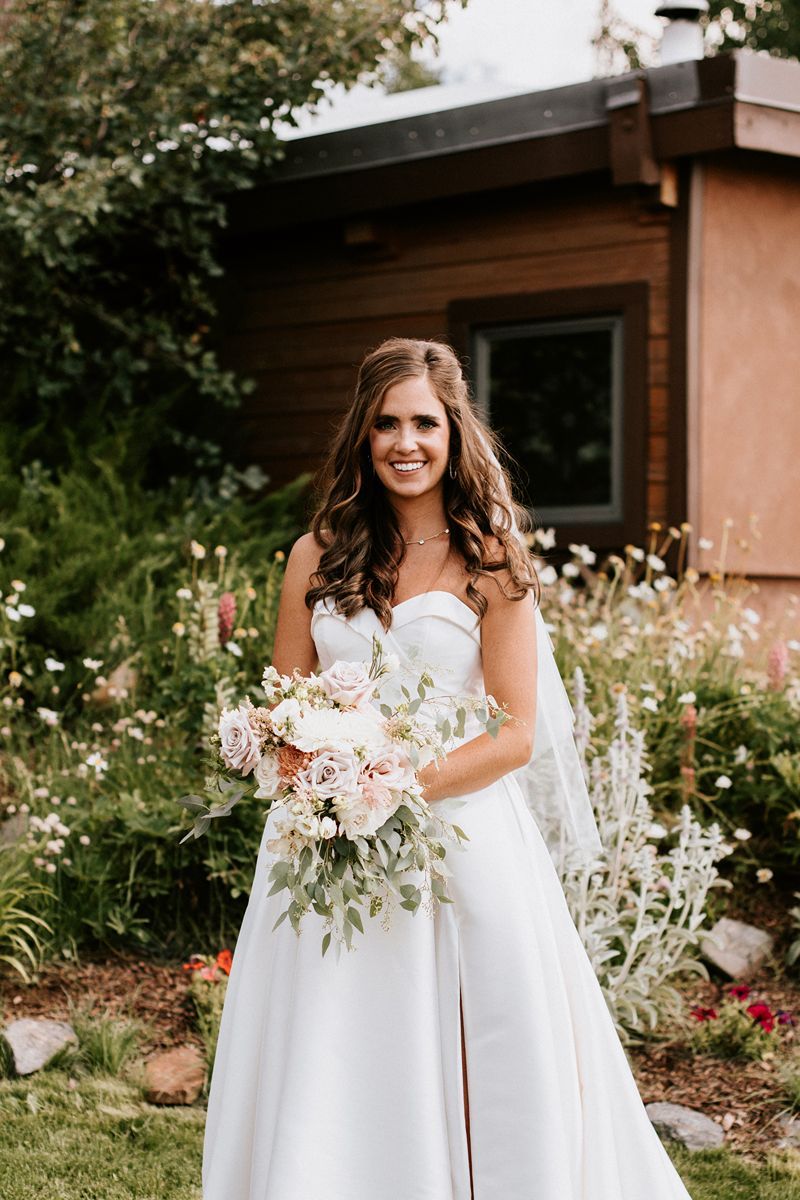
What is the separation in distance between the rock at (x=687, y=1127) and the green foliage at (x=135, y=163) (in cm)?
526

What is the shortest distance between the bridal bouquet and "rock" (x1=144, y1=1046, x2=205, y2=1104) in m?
1.94

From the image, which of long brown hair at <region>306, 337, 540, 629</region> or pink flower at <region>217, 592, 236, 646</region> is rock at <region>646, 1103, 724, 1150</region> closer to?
long brown hair at <region>306, 337, 540, 629</region>

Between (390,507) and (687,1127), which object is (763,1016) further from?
(390,507)

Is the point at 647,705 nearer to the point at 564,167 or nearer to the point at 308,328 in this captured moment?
the point at 564,167

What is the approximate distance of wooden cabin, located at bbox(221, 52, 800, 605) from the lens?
752 centimetres

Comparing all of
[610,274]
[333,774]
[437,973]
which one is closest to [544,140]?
[610,274]

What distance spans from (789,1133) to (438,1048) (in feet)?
6.35

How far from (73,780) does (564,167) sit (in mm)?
4491

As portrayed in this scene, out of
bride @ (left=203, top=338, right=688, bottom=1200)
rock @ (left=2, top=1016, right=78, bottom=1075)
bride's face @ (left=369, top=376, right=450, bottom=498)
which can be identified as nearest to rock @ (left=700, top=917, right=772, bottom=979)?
bride @ (left=203, top=338, right=688, bottom=1200)

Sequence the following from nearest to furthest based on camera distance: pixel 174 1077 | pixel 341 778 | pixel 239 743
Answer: pixel 341 778 → pixel 239 743 → pixel 174 1077

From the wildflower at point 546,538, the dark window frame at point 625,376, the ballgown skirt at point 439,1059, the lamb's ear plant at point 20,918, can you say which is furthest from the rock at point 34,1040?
the dark window frame at point 625,376

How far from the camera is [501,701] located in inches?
117

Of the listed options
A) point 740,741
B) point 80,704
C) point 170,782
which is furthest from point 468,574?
point 80,704

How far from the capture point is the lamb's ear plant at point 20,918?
16.2ft
